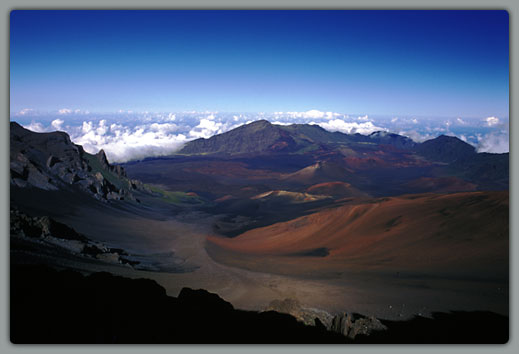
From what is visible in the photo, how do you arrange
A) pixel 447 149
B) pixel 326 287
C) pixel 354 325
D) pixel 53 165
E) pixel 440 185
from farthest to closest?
pixel 447 149 < pixel 440 185 < pixel 53 165 < pixel 326 287 < pixel 354 325

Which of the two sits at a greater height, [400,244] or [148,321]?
[148,321]

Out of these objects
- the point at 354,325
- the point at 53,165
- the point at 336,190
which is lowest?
the point at 354,325

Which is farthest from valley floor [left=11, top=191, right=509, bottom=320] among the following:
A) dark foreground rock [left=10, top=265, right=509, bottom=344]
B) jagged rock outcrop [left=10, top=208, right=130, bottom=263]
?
jagged rock outcrop [left=10, top=208, right=130, bottom=263]

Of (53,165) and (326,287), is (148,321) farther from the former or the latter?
(53,165)

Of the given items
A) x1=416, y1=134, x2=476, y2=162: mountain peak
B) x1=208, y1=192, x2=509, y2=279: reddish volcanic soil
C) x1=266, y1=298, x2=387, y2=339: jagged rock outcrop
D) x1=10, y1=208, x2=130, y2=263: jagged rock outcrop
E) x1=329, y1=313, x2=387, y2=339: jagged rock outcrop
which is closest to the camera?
x1=329, y1=313, x2=387, y2=339: jagged rock outcrop

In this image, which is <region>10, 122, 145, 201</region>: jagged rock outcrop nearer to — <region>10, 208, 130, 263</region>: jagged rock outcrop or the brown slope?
<region>10, 208, 130, 263</region>: jagged rock outcrop

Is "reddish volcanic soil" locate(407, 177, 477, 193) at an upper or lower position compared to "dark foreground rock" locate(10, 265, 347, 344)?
upper

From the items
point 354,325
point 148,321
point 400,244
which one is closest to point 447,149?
point 400,244
